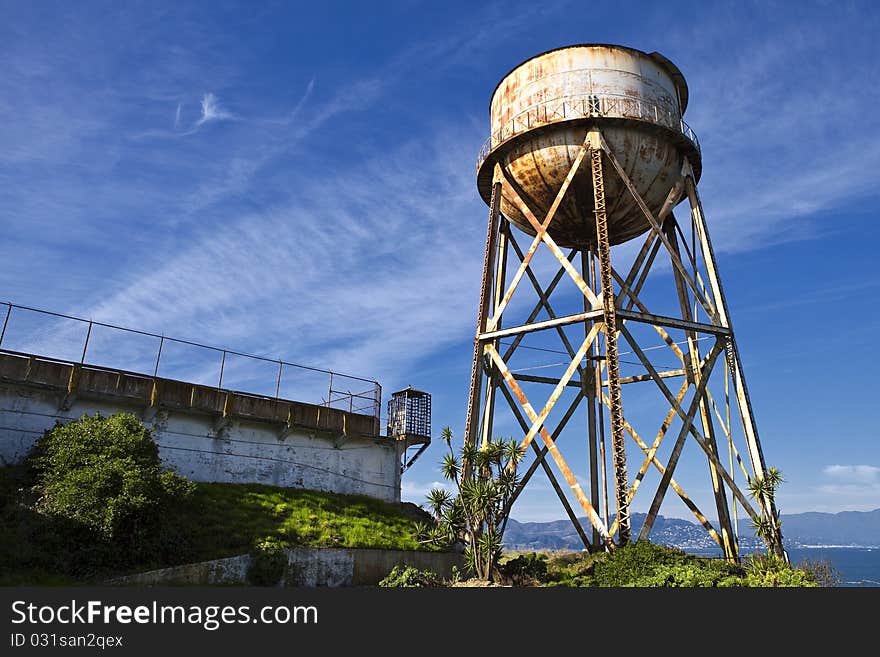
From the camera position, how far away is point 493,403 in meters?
24.9

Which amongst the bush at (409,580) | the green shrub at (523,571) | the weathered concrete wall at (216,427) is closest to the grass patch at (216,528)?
the weathered concrete wall at (216,427)

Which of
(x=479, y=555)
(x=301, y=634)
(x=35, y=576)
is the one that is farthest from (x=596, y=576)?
(x=35, y=576)

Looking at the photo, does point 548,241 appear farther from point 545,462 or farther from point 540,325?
point 545,462

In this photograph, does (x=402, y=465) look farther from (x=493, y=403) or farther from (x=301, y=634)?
(x=301, y=634)

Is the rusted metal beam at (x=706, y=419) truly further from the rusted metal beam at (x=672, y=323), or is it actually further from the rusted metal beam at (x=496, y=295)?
the rusted metal beam at (x=496, y=295)

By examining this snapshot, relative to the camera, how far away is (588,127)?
23.7 metres

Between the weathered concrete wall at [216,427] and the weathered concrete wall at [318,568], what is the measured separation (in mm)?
6442

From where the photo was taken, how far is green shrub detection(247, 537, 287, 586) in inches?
827

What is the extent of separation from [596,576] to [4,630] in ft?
46.4

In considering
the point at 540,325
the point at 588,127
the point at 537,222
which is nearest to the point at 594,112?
the point at 588,127

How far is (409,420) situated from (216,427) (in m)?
9.73

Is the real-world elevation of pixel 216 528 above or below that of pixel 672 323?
below

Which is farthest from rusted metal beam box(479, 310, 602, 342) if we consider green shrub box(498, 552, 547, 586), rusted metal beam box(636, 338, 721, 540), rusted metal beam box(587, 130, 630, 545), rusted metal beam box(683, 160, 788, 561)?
green shrub box(498, 552, 547, 586)

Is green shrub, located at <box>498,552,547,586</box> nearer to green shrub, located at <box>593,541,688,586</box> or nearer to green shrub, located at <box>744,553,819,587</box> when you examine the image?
green shrub, located at <box>593,541,688,586</box>
